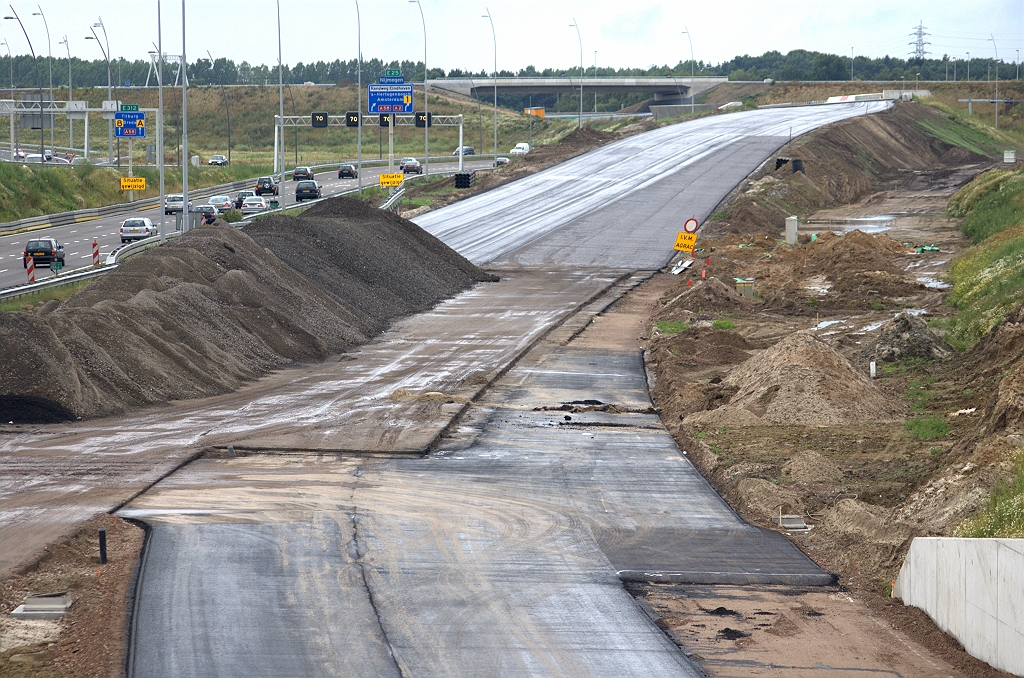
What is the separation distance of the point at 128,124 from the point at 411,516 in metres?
78.4

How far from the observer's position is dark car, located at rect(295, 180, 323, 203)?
8131cm

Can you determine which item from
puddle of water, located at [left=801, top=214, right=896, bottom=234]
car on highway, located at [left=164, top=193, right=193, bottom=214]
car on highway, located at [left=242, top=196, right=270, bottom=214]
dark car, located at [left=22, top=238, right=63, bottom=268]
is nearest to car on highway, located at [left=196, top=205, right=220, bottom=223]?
car on highway, located at [left=242, top=196, right=270, bottom=214]

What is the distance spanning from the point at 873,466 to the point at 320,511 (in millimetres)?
10085

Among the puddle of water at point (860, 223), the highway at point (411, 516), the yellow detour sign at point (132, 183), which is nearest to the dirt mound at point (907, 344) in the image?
the highway at point (411, 516)

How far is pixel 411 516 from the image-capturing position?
1848cm

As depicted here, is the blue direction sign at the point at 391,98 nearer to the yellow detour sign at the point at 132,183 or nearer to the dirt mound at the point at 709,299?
the yellow detour sign at the point at 132,183

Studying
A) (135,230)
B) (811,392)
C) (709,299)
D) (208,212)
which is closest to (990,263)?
(709,299)

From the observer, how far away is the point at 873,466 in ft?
67.2

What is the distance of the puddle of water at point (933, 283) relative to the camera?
41375mm

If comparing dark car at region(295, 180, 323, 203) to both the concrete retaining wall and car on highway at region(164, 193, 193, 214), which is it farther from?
the concrete retaining wall

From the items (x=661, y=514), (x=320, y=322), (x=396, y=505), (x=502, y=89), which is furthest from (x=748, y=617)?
(x=502, y=89)

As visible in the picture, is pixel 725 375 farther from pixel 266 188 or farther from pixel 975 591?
pixel 266 188

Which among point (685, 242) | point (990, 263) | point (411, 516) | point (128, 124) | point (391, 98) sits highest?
point (391, 98)

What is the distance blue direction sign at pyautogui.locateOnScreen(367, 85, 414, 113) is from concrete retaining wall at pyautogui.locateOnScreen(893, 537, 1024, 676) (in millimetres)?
67351
